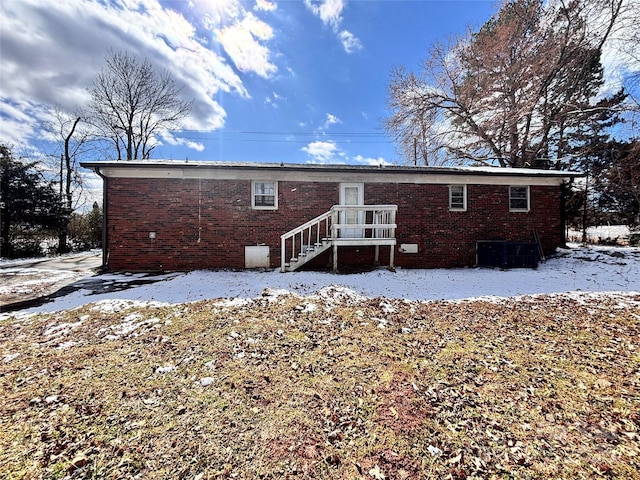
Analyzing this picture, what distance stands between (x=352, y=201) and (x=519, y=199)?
656 cm

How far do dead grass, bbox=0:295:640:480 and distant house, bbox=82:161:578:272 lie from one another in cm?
418

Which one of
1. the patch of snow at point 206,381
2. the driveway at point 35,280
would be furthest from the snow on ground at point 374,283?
the patch of snow at point 206,381

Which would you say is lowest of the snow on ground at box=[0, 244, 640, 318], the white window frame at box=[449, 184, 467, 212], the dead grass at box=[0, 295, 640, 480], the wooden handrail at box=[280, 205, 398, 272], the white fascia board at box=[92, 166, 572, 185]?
the dead grass at box=[0, 295, 640, 480]

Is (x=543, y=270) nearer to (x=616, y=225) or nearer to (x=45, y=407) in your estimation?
(x=45, y=407)

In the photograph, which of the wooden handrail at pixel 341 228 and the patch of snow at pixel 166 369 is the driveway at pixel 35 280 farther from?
the wooden handrail at pixel 341 228

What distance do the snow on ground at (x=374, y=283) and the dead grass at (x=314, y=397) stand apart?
1.26 m

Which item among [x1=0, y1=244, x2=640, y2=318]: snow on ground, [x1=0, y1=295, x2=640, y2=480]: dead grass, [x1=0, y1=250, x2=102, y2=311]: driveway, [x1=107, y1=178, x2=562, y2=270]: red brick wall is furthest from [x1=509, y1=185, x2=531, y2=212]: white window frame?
[x1=0, y1=250, x2=102, y2=311]: driveway

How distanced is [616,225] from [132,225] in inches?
1133

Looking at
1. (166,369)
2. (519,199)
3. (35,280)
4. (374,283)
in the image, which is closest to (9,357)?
(166,369)

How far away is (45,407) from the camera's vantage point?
253cm

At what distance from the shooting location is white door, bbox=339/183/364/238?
936 cm

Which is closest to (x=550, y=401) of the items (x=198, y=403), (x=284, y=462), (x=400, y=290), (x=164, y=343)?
(x=284, y=462)

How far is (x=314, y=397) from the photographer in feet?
9.07

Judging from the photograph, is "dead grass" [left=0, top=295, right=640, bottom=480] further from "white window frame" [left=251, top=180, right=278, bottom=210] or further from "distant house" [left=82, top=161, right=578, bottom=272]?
"white window frame" [left=251, top=180, right=278, bottom=210]
